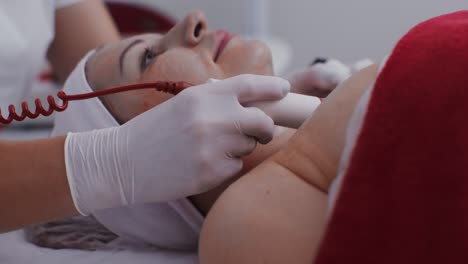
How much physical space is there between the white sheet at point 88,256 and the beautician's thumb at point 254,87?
1.10 feet

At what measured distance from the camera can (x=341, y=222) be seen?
70cm

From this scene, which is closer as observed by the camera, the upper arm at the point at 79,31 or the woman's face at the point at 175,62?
the woman's face at the point at 175,62

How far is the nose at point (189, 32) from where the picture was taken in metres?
1.18

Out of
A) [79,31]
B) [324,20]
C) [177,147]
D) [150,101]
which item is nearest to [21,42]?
[79,31]

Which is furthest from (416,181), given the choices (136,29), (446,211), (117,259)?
(136,29)

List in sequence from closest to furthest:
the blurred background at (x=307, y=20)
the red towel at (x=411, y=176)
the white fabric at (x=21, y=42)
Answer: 1. the red towel at (x=411, y=176)
2. the white fabric at (x=21, y=42)
3. the blurred background at (x=307, y=20)

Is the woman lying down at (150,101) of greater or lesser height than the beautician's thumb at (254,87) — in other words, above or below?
below

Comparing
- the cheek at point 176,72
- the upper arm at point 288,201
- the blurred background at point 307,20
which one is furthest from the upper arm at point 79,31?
the upper arm at point 288,201

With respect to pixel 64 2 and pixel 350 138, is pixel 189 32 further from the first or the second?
pixel 64 2

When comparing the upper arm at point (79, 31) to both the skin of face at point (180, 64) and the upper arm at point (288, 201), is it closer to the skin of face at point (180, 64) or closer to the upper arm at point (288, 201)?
the skin of face at point (180, 64)

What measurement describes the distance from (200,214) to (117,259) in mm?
178

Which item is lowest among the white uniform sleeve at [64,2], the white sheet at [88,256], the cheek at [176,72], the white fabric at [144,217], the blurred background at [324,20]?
the blurred background at [324,20]

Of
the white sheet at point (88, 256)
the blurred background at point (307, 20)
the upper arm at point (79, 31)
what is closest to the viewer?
the white sheet at point (88, 256)

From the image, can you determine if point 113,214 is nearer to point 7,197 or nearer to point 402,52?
point 7,197
